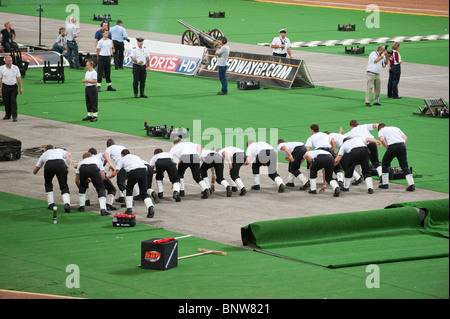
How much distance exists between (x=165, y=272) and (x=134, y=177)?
398 cm

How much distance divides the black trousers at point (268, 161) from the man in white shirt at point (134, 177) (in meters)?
3.15

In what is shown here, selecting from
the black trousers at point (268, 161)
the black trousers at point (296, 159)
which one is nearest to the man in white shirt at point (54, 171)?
the black trousers at point (268, 161)

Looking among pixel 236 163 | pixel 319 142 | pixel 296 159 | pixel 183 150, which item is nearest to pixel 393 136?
pixel 319 142

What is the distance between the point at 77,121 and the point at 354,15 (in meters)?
37.7

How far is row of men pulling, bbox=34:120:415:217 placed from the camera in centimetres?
1820

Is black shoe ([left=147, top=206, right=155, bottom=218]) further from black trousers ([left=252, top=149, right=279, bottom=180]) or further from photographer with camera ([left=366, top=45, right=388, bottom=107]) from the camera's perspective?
photographer with camera ([left=366, top=45, right=388, bottom=107])

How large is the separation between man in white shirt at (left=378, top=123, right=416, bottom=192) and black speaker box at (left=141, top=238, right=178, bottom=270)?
7.59 meters

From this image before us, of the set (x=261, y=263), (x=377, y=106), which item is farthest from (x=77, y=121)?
(x=261, y=263)

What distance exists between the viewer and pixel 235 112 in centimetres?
2923

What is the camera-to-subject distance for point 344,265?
48.2 ft

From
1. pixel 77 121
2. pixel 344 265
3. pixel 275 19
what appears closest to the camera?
pixel 344 265

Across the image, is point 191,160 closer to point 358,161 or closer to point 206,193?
point 206,193
